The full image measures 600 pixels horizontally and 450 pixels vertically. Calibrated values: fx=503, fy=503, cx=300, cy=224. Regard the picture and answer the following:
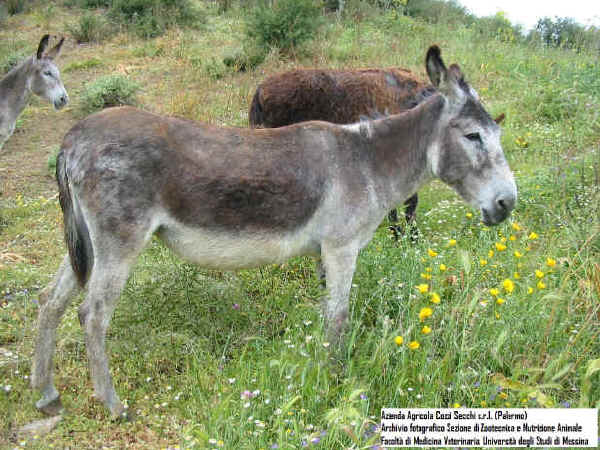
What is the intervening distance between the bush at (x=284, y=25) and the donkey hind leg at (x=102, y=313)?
331 inches

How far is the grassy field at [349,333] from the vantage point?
2789mm

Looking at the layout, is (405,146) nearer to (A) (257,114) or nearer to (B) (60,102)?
(A) (257,114)

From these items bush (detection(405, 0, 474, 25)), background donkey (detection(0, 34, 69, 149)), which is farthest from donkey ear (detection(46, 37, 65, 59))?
bush (detection(405, 0, 474, 25))

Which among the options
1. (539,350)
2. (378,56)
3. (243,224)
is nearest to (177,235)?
(243,224)

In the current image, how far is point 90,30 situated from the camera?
1264 cm

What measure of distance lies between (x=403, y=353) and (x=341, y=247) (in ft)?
2.43

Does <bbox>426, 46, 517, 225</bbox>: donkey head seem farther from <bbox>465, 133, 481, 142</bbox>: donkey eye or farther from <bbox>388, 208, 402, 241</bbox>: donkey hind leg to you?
<bbox>388, 208, 402, 241</bbox>: donkey hind leg

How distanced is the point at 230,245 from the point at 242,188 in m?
0.35

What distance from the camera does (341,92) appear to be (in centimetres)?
509

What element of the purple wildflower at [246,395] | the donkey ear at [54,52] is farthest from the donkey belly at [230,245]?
the donkey ear at [54,52]

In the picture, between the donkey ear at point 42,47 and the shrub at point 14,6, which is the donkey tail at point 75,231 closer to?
the donkey ear at point 42,47

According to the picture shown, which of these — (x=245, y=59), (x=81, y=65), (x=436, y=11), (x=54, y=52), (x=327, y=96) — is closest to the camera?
(x=327, y=96)

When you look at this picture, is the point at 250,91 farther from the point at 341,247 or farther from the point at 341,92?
the point at 341,247

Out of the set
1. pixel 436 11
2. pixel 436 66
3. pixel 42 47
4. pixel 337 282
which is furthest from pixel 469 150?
pixel 436 11
